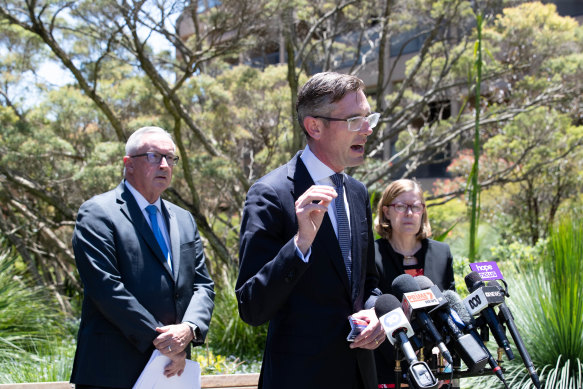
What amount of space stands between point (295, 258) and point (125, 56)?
13.5 meters

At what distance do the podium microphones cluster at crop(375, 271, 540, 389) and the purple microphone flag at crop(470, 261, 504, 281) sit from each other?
63mm

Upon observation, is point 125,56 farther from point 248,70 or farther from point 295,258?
point 295,258

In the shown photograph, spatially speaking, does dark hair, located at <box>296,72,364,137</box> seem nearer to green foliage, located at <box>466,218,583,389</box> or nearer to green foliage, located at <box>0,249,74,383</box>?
green foliage, located at <box>466,218,583,389</box>

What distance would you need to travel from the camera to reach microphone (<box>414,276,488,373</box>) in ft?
7.02

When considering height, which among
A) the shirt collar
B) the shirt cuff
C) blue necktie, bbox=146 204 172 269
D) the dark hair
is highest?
the dark hair

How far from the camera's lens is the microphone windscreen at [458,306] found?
238 cm

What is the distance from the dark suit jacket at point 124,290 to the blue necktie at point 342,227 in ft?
3.66

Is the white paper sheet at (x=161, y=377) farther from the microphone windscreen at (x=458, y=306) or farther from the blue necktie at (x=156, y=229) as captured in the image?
the microphone windscreen at (x=458, y=306)

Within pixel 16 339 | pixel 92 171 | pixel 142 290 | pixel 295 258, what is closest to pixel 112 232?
pixel 142 290

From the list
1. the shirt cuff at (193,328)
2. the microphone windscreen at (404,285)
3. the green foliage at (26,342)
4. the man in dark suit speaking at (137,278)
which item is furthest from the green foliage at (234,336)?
the microphone windscreen at (404,285)

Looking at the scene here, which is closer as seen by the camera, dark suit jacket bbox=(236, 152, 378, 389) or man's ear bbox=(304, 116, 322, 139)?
dark suit jacket bbox=(236, 152, 378, 389)

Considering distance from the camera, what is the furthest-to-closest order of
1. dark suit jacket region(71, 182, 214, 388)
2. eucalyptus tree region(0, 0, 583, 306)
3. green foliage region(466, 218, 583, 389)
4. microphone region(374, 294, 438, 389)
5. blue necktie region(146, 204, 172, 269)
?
eucalyptus tree region(0, 0, 583, 306) < green foliage region(466, 218, 583, 389) < blue necktie region(146, 204, 172, 269) < dark suit jacket region(71, 182, 214, 388) < microphone region(374, 294, 438, 389)

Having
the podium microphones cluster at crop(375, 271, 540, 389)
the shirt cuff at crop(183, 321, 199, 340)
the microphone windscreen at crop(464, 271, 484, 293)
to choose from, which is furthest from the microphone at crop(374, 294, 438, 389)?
the shirt cuff at crop(183, 321, 199, 340)

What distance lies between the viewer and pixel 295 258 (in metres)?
2.00
